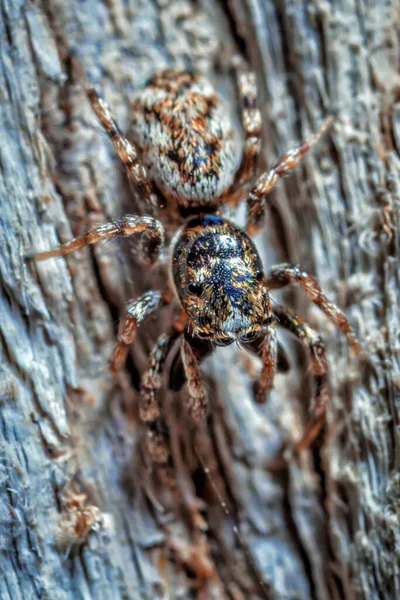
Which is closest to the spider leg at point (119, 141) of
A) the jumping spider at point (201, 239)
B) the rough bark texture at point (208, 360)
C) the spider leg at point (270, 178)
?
the jumping spider at point (201, 239)

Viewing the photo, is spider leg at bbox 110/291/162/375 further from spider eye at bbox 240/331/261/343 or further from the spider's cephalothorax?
spider eye at bbox 240/331/261/343

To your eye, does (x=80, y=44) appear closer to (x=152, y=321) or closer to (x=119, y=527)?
(x=152, y=321)

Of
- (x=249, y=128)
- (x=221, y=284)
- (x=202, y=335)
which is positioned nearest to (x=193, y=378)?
(x=202, y=335)

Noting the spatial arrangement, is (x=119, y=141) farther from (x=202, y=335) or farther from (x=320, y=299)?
(x=320, y=299)

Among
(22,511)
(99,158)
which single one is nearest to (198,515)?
(22,511)

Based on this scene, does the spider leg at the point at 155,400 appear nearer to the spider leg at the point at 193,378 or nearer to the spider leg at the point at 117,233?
the spider leg at the point at 193,378

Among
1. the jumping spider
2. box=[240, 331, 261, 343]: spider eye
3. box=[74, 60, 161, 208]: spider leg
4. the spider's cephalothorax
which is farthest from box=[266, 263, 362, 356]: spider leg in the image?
box=[74, 60, 161, 208]: spider leg

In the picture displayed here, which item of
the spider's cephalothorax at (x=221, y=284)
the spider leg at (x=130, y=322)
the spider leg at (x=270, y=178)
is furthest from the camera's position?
the spider leg at (x=270, y=178)
